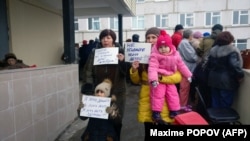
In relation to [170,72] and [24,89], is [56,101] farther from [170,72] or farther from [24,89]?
[170,72]

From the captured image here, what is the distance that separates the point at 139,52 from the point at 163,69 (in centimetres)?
35

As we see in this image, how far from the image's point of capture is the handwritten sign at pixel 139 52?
3.08 metres

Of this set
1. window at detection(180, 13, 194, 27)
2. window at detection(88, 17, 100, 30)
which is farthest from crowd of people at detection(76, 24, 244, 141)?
window at detection(88, 17, 100, 30)

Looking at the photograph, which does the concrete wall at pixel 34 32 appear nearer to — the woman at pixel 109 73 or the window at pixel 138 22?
the woman at pixel 109 73

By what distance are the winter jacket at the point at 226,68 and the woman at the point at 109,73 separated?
1586mm

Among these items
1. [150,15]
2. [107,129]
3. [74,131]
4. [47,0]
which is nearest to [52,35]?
[47,0]

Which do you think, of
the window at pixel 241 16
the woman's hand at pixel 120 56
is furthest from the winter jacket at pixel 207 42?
the window at pixel 241 16

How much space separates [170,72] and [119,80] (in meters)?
0.62

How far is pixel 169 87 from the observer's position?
10.1 ft

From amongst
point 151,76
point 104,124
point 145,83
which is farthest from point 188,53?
point 104,124

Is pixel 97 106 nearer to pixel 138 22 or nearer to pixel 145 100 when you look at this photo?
pixel 145 100

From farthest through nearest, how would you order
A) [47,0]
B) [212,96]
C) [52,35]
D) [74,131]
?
[52,35]
[47,0]
[74,131]
[212,96]

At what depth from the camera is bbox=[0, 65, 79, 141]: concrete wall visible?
299cm

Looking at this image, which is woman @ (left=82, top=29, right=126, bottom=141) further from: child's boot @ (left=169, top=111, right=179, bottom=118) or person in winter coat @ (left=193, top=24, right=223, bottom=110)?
person in winter coat @ (left=193, top=24, right=223, bottom=110)
